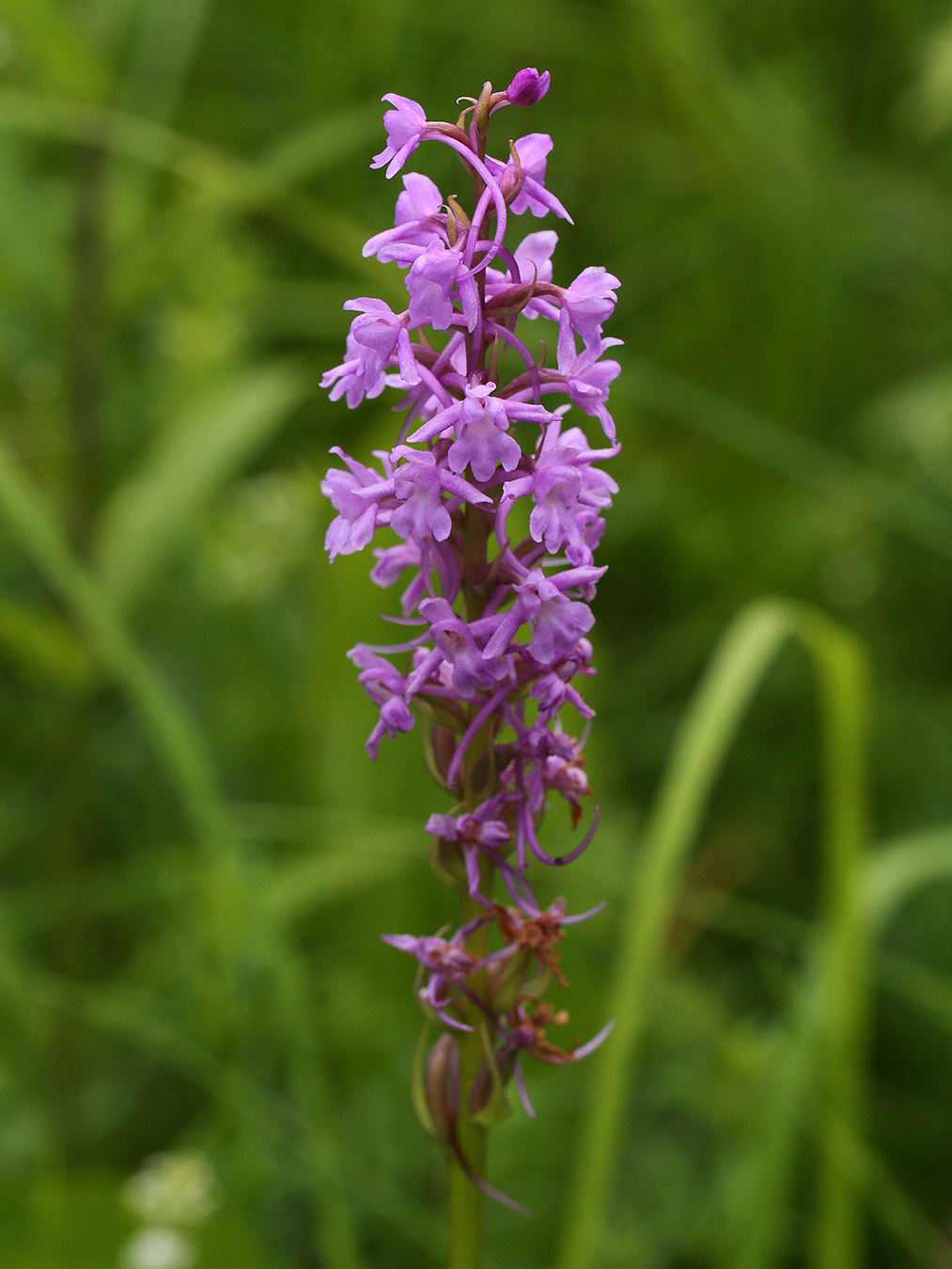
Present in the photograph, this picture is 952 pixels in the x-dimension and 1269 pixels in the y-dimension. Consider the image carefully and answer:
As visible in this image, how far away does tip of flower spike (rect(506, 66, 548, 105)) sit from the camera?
4.36 feet

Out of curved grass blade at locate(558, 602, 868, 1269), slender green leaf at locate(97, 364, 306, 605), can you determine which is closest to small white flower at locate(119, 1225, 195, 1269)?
curved grass blade at locate(558, 602, 868, 1269)

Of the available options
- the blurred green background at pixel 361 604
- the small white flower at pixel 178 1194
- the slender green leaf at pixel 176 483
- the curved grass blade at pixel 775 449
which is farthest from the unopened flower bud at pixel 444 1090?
the curved grass blade at pixel 775 449

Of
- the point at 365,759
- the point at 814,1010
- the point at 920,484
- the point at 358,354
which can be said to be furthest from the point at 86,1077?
the point at 920,484

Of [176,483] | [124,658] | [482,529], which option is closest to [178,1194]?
[124,658]

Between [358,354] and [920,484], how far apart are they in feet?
13.4

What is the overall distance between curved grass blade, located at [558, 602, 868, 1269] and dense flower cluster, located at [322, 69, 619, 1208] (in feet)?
1.92

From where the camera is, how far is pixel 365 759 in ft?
11.1

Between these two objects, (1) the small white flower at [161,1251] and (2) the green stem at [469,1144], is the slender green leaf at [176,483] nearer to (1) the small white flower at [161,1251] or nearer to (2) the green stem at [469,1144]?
(1) the small white flower at [161,1251]

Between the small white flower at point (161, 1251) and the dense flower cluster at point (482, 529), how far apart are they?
1.30 m

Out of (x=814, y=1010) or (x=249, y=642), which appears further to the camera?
(x=249, y=642)

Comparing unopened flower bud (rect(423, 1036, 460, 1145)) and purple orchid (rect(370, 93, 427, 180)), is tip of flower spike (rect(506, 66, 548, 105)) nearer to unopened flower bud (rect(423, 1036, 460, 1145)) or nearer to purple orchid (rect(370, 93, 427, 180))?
purple orchid (rect(370, 93, 427, 180))

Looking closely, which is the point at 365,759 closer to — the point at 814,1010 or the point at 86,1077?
the point at 86,1077

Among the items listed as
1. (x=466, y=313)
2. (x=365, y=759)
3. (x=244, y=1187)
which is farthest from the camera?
(x=365, y=759)

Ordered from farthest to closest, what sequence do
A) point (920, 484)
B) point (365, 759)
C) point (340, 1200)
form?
1. point (920, 484)
2. point (365, 759)
3. point (340, 1200)
